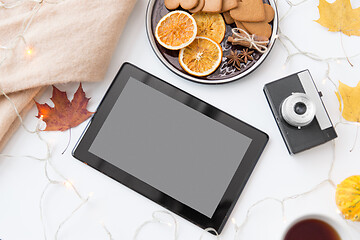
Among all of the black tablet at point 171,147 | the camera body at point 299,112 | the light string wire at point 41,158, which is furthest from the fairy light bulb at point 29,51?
the camera body at point 299,112

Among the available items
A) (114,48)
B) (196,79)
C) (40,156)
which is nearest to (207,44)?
(196,79)

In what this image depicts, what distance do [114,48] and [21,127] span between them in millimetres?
278

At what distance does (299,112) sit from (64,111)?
52 centimetres

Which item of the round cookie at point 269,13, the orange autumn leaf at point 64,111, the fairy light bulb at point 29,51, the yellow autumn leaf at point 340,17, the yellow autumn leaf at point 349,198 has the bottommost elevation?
the orange autumn leaf at point 64,111

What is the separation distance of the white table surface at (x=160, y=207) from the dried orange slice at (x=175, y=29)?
0.05 m

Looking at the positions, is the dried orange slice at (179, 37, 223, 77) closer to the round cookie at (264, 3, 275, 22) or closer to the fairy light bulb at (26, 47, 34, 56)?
the round cookie at (264, 3, 275, 22)

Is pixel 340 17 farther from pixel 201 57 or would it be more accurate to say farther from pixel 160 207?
pixel 160 207

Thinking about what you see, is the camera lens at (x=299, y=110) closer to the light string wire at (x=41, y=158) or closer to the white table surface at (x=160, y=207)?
the white table surface at (x=160, y=207)

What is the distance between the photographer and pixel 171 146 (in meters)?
0.83

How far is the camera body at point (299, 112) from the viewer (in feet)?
2.53

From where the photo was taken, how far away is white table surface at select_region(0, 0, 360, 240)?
81cm

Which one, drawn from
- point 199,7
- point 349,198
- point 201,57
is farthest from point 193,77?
point 349,198

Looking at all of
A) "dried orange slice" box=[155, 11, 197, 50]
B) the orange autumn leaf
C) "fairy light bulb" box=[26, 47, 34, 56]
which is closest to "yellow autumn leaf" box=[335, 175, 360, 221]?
"dried orange slice" box=[155, 11, 197, 50]

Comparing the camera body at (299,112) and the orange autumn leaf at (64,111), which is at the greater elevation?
the camera body at (299,112)
